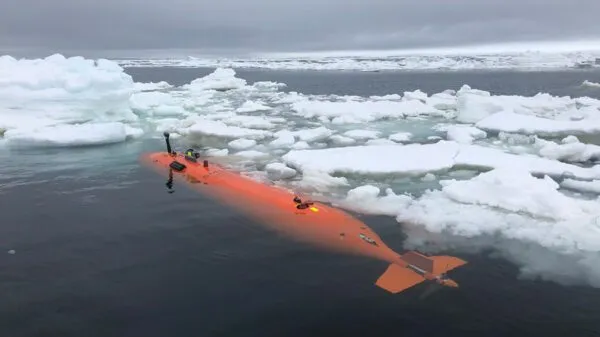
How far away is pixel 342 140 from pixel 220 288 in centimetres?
1194

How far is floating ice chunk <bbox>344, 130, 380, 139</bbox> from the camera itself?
2018 cm

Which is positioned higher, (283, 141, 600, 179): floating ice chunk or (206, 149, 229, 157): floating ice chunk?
(283, 141, 600, 179): floating ice chunk

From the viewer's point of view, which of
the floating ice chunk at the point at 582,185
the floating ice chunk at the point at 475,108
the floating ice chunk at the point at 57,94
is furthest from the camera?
the floating ice chunk at the point at 475,108

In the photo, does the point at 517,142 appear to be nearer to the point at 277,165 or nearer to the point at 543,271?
the point at 277,165

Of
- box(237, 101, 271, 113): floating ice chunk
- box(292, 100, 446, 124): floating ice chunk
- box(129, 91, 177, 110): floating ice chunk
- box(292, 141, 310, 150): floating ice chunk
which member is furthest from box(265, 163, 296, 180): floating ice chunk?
box(129, 91, 177, 110): floating ice chunk

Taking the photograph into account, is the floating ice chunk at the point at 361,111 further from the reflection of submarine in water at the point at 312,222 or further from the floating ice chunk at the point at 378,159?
the reflection of submarine in water at the point at 312,222

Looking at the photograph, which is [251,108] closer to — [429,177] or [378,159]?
[378,159]

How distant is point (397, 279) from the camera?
8258 mm

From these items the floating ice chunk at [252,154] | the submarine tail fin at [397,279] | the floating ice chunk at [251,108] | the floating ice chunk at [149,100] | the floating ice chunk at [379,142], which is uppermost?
the floating ice chunk at [149,100]

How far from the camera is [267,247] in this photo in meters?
9.79

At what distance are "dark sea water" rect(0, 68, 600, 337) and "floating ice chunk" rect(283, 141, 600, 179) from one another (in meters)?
3.23

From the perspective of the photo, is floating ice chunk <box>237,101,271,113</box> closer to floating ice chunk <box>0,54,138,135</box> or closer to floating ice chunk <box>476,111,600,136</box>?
floating ice chunk <box>0,54,138,135</box>

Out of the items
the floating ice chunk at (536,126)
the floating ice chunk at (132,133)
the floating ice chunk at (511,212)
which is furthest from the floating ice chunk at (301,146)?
the floating ice chunk at (536,126)

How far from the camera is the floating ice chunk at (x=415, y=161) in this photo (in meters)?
13.9
